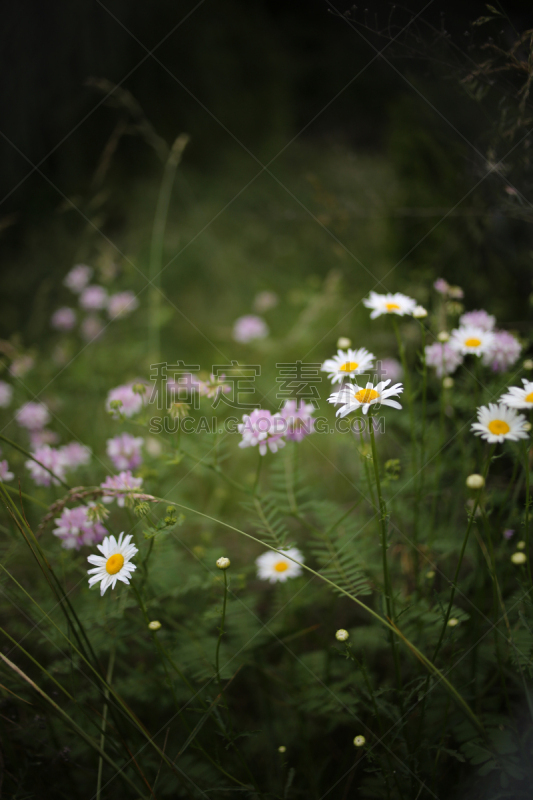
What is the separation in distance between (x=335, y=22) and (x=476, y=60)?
6.76ft

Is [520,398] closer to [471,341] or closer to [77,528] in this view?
[471,341]

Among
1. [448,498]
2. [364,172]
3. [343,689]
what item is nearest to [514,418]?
[448,498]

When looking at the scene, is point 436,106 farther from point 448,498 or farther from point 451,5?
point 448,498

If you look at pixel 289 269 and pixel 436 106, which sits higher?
pixel 289 269

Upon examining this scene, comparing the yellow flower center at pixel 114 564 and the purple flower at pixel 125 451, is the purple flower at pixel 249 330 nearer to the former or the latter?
the purple flower at pixel 125 451

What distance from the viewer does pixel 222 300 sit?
3.02 m

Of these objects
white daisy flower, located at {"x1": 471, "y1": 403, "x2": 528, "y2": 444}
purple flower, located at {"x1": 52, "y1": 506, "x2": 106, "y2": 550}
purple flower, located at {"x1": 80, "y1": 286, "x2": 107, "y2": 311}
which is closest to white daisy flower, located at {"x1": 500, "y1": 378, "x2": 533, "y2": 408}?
white daisy flower, located at {"x1": 471, "y1": 403, "x2": 528, "y2": 444}

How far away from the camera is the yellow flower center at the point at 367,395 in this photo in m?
0.82

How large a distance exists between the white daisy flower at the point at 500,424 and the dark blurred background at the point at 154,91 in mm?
2402

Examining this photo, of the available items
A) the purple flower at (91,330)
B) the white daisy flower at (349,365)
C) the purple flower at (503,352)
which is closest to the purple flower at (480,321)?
the purple flower at (503,352)

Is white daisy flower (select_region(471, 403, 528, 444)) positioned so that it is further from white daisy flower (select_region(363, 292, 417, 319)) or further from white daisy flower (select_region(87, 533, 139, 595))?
white daisy flower (select_region(87, 533, 139, 595))

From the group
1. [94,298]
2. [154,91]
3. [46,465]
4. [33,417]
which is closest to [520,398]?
[46,465]

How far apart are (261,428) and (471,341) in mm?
518

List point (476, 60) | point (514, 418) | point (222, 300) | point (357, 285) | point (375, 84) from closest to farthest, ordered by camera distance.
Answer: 1. point (514, 418)
2. point (476, 60)
3. point (357, 285)
4. point (375, 84)
5. point (222, 300)
